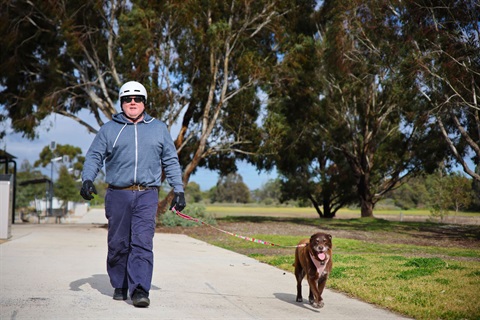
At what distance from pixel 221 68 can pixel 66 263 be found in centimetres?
1646

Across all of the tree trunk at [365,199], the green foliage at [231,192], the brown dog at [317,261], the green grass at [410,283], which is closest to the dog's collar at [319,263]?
the brown dog at [317,261]

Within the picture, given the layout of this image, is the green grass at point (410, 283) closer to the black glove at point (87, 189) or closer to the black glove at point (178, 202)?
the black glove at point (178, 202)

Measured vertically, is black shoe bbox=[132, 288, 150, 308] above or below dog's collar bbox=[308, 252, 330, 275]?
below

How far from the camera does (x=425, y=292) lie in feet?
24.7

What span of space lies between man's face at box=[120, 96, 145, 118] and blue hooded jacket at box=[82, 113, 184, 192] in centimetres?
11

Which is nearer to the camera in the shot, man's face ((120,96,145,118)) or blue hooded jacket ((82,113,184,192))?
blue hooded jacket ((82,113,184,192))

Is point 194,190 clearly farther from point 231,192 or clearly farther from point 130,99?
point 130,99

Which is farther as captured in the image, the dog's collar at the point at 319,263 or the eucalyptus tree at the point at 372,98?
the eucalyptus tree at the point at 372,98

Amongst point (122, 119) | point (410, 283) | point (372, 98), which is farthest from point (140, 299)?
point (372, 98)

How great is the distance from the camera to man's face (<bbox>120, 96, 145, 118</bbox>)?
6.75 meters

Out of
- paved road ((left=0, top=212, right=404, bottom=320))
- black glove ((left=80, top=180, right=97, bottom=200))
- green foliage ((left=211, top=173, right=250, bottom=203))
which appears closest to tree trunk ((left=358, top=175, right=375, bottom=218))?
paved road ((left=0, top=212, right=404, bottom=320))

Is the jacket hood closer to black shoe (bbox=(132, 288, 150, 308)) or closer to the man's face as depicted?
the man's face

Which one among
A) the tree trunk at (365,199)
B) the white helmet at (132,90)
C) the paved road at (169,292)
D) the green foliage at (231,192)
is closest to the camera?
the paved road at (169,292)

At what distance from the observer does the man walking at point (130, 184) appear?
6.47 meters
